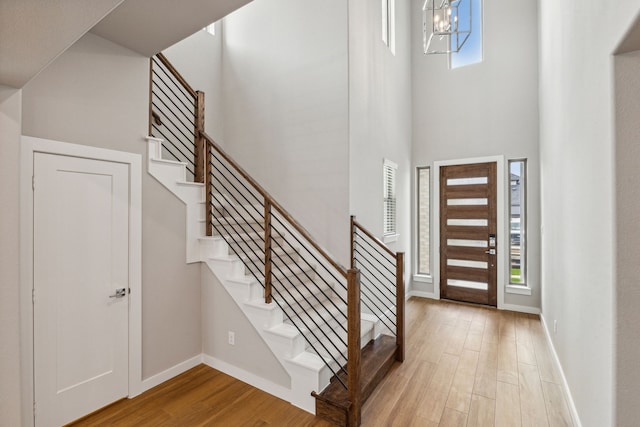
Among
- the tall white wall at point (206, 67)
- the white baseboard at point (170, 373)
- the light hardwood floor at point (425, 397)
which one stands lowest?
the light hardwood floor at point (425, 397)

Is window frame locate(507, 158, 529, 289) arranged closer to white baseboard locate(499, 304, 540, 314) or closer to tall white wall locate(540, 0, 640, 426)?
white baseboard locate(499, 304, 540, 314)

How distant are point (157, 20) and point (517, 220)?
17.6 feet

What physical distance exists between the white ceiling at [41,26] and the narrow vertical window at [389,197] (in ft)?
12.3

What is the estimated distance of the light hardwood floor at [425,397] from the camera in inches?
90.3

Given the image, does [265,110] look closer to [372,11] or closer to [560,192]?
[372,11]

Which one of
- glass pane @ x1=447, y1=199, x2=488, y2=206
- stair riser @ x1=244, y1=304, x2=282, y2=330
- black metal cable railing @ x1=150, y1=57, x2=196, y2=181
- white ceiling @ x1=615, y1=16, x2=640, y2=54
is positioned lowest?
stair riser @ x1=244, y1=304, x2=282, y2=330

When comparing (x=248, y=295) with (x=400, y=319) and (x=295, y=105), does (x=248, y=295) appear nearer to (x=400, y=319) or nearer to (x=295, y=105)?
(x=400, y=319)

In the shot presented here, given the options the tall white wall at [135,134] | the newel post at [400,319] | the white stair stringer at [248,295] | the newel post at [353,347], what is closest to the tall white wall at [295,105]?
the newel post at [400,319]

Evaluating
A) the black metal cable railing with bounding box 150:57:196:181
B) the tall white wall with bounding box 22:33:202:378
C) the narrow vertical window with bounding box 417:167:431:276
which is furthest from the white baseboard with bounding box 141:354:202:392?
the narrow vertical window with bounding box 417:167:431:276

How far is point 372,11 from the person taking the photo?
160 inches

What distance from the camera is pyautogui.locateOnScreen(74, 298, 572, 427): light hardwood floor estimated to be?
7.52 ft

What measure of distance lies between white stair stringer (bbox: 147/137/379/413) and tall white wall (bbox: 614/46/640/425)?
178 cm

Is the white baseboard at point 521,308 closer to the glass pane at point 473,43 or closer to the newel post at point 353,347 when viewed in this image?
the newel post at point 353,347

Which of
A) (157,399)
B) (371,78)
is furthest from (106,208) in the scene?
(371,78)
